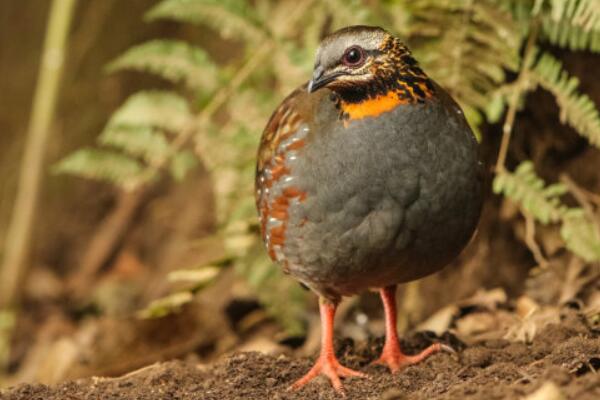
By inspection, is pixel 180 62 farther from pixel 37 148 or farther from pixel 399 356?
pixel 399 356

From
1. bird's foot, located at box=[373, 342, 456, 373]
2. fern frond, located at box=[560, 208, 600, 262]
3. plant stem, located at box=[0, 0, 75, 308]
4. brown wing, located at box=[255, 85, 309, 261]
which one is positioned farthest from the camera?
plant stem, located at box=[0, 0, 75, 308]

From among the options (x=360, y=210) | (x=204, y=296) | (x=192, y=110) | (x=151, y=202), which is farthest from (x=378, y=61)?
(x=151, y=202)

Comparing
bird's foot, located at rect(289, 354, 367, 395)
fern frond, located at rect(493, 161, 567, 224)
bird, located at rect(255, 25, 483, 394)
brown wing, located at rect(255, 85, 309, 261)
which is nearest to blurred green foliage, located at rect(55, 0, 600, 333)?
fern frond, located at rect(493, 161, 567, 224)

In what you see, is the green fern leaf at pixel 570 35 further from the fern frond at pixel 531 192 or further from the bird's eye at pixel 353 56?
the bird's eye at pixel 353 56

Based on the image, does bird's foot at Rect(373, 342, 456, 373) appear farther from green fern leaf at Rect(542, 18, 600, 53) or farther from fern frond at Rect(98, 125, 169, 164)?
fern frond at Rect(98, 125, 169, 164)

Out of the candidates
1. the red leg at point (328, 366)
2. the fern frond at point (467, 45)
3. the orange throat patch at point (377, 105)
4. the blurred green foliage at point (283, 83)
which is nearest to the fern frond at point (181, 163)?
the blurred green foliage at point (283, 83)
